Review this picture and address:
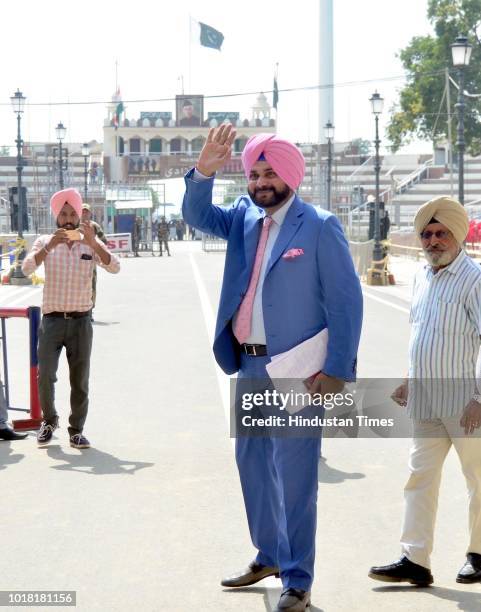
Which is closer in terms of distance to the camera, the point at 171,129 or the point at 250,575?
the point at 250,575

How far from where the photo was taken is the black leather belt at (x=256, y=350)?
5090mm

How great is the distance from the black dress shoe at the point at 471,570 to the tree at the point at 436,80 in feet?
225

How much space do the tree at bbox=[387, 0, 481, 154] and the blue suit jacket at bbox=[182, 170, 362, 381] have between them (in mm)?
68786

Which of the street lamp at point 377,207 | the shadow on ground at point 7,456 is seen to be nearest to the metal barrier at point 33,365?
the shadow on ground at point 7,456

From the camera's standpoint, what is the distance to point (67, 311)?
333 inches

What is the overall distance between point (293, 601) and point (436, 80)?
71.2 metres

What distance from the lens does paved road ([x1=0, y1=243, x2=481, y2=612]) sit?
17.1ft

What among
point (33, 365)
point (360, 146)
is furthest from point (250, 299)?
point (360, 146)

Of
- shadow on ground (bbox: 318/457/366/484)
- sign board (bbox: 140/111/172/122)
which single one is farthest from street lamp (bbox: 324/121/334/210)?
sign board (bbox: 140/111/172/122)

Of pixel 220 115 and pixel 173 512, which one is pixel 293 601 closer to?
pixel 173 512

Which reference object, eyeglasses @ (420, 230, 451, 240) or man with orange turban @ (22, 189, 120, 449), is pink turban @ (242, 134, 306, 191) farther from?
man with orange turban @ (22, 189, 120, 449)

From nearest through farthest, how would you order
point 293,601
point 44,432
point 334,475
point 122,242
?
point 293,601 < point 334,475 < point 44,432 < point 122,242

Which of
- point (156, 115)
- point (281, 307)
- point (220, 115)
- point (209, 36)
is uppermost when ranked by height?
point (209, 36)

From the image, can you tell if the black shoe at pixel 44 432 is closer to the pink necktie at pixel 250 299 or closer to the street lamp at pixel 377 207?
the pink necktie at pixel 250 299
